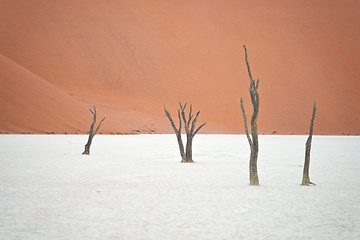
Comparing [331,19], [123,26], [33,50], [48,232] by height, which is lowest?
[48,232]

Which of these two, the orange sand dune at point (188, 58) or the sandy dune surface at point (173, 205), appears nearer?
the sandy dune surface at point (173, 205)

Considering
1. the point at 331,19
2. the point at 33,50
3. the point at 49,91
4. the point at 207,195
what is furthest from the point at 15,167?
the point at 331,19

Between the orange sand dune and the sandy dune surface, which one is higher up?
the orange sand dune

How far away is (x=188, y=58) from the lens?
151ft

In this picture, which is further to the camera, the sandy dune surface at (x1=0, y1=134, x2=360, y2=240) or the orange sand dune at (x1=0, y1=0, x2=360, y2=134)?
the orange sand dune at (x1=0, y1=0, x2=360, y2=134)

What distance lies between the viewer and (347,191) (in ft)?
18.5

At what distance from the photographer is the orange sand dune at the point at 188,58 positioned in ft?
134

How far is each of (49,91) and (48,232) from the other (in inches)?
1145

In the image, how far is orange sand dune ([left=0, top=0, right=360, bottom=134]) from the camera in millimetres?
40719

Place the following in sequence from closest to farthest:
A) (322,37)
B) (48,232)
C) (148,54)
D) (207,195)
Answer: (48,232), (207,195), (148,54), (322,37)

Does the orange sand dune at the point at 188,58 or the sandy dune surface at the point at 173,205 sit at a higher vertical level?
the orange sand dune at the point at 188,58

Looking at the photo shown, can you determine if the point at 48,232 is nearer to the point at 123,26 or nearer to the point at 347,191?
the point at 347,191

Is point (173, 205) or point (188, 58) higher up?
point (188, 58)

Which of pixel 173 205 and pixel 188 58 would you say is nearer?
pixel 173 205
